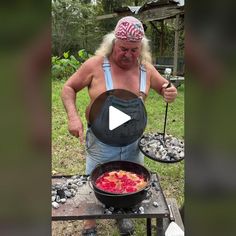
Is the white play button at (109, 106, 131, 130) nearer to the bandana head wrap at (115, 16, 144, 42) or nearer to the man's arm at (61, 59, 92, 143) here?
the man's arm at (61, 59, 92, 143)

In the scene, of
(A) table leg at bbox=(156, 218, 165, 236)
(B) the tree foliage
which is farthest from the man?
(B) the tree foliage

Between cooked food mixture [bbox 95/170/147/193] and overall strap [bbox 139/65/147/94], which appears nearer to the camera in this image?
cooked food mixture [bbox 95/170/147/193]

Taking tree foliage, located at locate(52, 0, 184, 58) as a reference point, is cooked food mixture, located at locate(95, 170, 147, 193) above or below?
below

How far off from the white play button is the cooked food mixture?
286 mm

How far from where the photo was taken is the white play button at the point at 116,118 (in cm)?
201

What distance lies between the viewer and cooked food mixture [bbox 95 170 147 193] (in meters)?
1.76

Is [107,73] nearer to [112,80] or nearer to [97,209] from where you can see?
[112,80]

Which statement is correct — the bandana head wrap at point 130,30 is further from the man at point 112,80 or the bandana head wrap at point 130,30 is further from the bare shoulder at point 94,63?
the bare shoulder at point 94,63

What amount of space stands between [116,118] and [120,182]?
1.40 feet


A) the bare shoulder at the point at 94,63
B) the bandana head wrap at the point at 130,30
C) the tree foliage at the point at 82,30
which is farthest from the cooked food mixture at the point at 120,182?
the tree foliage at the point at 82,30

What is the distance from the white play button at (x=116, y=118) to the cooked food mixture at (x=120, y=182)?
29 cm

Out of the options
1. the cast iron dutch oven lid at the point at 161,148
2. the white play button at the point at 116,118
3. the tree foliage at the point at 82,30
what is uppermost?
the tree foliage at the point at 82,30

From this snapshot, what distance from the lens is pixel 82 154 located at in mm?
4035
